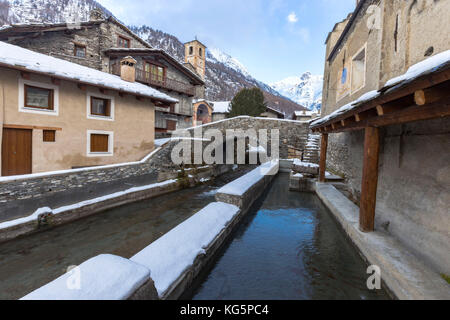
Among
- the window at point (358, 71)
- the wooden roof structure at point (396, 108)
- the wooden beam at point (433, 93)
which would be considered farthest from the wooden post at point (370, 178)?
the window at point (358, 71)

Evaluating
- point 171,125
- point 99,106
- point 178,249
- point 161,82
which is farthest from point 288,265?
point 161,82

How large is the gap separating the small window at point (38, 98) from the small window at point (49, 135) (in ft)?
3.11

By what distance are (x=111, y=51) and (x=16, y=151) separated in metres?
→ 14.5

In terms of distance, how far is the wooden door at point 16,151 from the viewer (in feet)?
25.0

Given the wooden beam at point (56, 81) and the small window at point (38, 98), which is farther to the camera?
the wooden beam at point (56, 81)

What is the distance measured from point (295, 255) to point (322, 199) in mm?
4708

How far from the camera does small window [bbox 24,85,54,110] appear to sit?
8.05 metres

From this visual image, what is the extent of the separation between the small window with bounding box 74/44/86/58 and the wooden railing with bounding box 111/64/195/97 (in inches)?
89.7

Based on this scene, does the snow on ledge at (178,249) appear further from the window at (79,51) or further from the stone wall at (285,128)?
the window at (79,51)

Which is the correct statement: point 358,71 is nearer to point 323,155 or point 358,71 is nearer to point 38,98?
point 323,155

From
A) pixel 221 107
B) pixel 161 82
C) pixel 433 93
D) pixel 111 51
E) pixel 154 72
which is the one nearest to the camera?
pixel 433 93

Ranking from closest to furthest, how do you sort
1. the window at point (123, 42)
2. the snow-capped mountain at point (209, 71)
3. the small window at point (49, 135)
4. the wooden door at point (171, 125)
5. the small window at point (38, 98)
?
1. the small window at point (38, 98)
2. the small window at point (49, 135)
3. the window at point (123, 42)
4. the wooden door at point (171, 125)
5. the snow-capped mountain at point (209, 71)

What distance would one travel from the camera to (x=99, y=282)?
7.84ft

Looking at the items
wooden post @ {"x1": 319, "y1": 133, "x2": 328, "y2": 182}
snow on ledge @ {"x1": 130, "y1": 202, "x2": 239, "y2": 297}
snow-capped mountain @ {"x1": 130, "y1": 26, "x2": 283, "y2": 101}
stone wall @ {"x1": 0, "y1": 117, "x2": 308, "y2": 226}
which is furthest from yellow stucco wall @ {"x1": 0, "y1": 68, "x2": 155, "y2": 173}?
Answer: snow-capped mountain @ {"x1": 130, "y1": 26, "x2": 283, "y2": 101}
